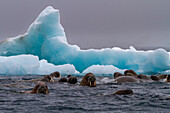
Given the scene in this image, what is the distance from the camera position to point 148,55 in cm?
2638

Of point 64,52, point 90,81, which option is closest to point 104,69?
point 64,52

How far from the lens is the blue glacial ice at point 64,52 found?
2577cm

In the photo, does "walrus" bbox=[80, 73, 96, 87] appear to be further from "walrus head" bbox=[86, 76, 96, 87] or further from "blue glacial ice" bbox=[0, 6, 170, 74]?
"blue glacial ice" bbox=[0, 6, 170, 74]

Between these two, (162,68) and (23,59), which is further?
(162,68)

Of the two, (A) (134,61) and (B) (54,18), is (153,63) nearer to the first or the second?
(A) (134,61)

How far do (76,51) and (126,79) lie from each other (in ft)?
49.2

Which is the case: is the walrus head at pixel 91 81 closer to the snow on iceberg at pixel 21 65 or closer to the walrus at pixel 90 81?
the walrus at pixel 90 81

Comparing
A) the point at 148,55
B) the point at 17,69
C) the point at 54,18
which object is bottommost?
the point at 17,69

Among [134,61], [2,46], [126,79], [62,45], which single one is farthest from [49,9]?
[126,79]

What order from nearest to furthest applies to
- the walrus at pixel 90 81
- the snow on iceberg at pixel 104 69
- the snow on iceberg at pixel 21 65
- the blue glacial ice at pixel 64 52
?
the walrus at pixel 90 81 < the snow on iceberg at pixel 21 65 < the snow on iceberg at pixel 104 69 < the blue glacial ice at pixel 64 52

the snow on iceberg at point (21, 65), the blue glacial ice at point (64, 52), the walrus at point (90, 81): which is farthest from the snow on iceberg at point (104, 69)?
the walrus at point (90, 81)

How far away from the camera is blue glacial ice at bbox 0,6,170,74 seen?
25.8m

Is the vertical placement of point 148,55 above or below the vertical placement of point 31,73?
above

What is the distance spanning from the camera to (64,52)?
2631 centimetres
